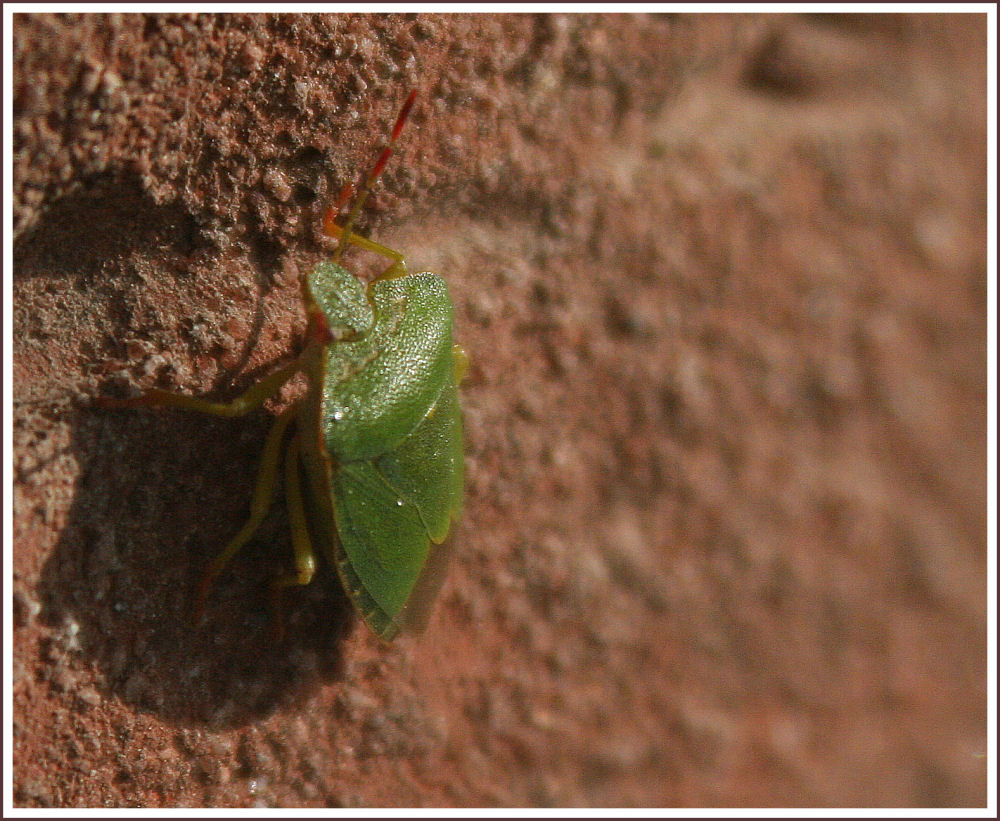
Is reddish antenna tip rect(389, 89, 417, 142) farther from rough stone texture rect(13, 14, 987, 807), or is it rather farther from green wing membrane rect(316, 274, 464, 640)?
green wing membrane rect(316, 274, 464, 640)

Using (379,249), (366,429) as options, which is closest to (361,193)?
(379,249)

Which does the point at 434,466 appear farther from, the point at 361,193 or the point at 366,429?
the point at 361,193

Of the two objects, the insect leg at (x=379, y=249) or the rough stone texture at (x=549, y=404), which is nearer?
the rough stone texture at (x=549, y=404)

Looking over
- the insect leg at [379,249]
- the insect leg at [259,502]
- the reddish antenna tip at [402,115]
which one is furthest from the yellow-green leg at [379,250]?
the insect leg at [259,502]

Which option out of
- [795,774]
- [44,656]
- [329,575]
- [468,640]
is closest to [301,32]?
[329,575]

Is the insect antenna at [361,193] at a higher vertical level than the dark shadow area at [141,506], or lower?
higher

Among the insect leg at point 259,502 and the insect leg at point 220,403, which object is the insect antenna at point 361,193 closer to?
the insect leg at point 220,403

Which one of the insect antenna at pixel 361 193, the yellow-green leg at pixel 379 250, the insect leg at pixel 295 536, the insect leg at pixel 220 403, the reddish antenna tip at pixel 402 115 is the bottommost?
the insect leg at pixel 295 536
